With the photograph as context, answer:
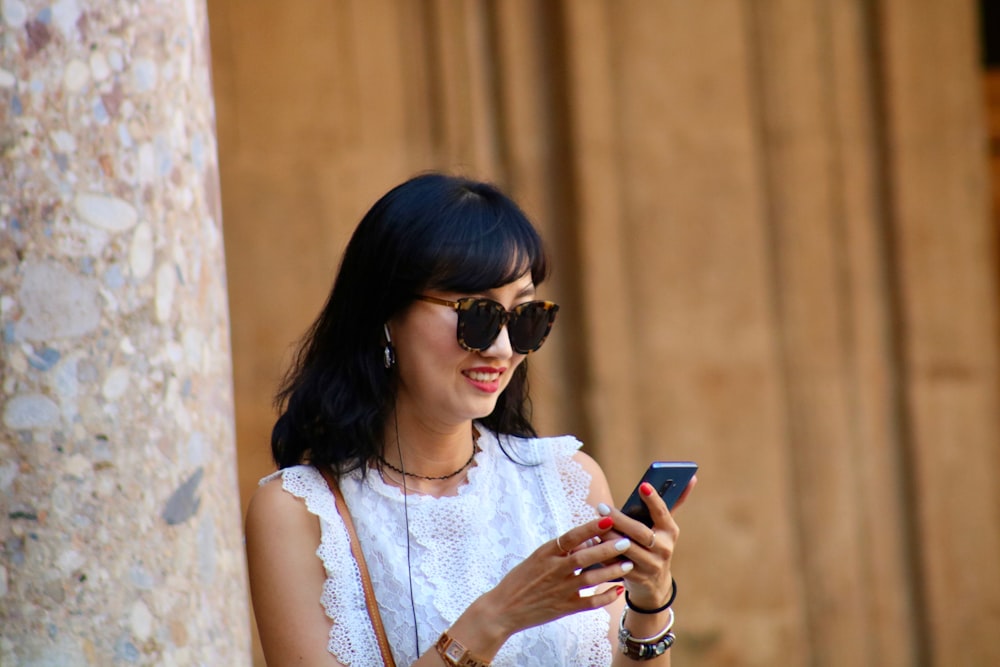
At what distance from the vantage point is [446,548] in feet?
9.40

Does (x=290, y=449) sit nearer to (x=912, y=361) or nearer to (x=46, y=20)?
(x=46, y=20)

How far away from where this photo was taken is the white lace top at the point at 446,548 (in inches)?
107

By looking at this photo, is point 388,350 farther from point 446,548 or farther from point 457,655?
point 457,655

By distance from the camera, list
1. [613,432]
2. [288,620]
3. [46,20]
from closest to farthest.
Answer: [46,20] < [288,620] < [613,432]

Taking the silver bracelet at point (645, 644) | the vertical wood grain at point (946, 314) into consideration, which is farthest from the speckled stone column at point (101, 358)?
the vertical wood grain at point (946, 314)

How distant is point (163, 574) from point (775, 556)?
4.50 meters

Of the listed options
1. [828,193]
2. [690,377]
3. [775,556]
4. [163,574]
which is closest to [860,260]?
[828,193]

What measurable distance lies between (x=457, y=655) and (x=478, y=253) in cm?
78

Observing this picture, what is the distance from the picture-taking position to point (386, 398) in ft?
9.68

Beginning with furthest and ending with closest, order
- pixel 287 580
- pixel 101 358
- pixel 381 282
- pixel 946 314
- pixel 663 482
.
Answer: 1. pixel 946 314
2. pixel 381 282
3. pixel 287 580
4. pixel 663 482
5. pixel 101 358

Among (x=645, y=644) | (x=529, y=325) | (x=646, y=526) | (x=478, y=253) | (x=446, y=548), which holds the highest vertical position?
(x=478, y=253)

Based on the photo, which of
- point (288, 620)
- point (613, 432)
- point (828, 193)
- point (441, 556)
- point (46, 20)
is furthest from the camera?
point (828, 193)

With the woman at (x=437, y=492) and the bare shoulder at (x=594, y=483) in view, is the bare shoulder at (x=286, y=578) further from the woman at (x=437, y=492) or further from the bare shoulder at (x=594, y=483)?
the bare shoulder at (x=594, y=483)

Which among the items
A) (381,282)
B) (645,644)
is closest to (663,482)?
(645,644)
